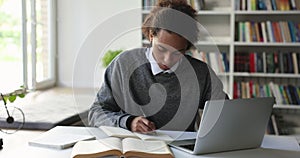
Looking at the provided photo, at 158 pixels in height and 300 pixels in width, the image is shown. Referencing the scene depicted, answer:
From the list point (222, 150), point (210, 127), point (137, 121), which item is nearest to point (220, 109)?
point (210, 127)

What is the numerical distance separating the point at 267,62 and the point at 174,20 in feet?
7.04

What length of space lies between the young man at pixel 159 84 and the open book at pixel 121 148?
257mm

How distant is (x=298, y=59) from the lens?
3.66 metres

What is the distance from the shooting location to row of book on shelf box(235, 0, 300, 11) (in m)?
3.58

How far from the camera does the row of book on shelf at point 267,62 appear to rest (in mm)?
3662

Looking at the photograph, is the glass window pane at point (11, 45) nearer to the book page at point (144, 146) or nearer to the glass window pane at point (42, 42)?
the glass window pane at point (42, 42)

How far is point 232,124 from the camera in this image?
1.49 metres

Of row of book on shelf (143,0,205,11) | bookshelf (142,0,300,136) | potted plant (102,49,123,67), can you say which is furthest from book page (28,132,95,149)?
row of book on shelf (143,0,205,11)

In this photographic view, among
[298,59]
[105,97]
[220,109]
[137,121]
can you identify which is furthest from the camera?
[298,59]

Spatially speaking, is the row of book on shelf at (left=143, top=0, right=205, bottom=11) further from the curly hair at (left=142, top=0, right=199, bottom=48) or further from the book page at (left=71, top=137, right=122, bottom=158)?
the book page at (left=71, top=137, right=122, bottom=158)

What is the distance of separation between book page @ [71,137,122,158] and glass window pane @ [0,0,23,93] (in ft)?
6.26

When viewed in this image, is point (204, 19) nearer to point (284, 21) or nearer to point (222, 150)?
point (284, 21)

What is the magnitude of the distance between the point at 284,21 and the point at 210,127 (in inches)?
101

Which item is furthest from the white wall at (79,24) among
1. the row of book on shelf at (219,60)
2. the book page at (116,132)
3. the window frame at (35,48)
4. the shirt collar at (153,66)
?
the book page at (116,132)
